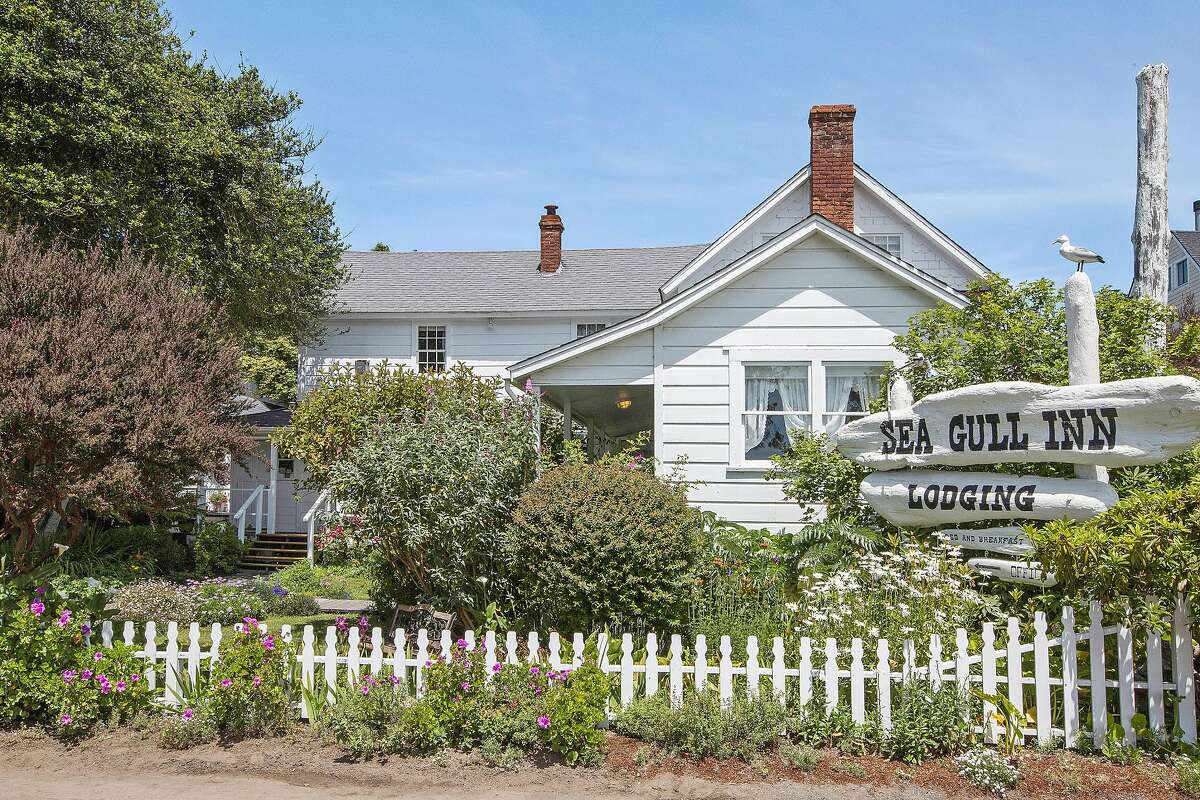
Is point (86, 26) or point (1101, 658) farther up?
point (86, 26)

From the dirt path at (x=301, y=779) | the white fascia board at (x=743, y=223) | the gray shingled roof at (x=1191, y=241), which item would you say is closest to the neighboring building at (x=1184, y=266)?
the gray shingled roof at (x=1191, y=241)

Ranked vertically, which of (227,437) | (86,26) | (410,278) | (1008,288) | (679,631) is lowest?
(679,631)

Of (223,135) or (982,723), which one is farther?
(223,135)

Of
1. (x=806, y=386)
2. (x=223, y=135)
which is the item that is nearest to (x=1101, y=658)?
(x=806, y=386)

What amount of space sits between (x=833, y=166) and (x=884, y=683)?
11.4m

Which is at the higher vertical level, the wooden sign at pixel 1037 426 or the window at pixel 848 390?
the window at pixel 848 390

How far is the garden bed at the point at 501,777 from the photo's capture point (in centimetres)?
546

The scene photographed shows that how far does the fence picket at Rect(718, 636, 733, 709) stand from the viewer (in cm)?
617

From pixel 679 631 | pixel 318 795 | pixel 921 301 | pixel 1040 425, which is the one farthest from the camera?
pixel 921 301

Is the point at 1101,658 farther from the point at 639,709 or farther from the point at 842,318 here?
the point at 842,318

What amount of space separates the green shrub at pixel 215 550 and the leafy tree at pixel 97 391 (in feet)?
30.5

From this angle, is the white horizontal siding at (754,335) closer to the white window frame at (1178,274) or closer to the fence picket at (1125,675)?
the fence picket at (1125,675)

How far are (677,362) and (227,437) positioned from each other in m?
6.11

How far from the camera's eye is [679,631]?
769 cm
